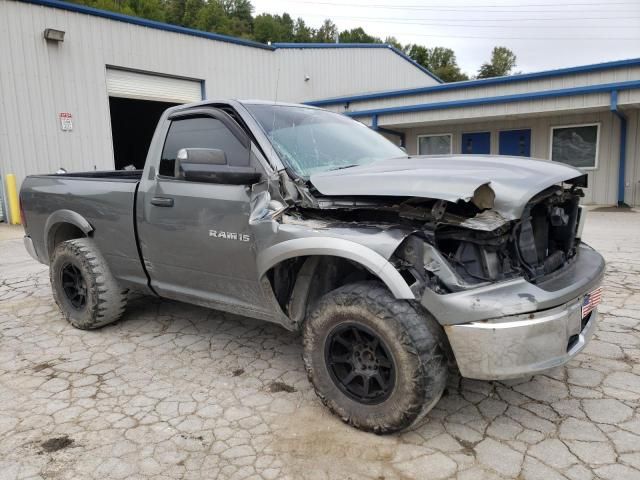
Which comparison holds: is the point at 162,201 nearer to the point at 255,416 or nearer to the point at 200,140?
the point at 200,140

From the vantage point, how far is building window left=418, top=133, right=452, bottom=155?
54.5 feet

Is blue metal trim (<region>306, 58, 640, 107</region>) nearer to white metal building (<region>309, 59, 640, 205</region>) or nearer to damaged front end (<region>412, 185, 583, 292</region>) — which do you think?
white metal building (<region>309, 59, 640, 205</region>)

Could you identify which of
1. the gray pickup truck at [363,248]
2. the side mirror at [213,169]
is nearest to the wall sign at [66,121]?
the gray pickup truck at [363,248]

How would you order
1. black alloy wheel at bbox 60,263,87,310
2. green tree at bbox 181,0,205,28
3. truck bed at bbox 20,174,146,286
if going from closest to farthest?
1. truck bed at bbox 20,174,146,286
2. black alloy wheel at bbox 60,263,87,310
3. green tree at bbox 181,0,205,28

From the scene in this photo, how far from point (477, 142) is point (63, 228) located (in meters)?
13.9

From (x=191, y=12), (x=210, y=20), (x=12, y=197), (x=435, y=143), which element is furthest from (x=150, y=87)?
(x=191, y=12)

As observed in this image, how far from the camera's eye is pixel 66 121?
12789 mm

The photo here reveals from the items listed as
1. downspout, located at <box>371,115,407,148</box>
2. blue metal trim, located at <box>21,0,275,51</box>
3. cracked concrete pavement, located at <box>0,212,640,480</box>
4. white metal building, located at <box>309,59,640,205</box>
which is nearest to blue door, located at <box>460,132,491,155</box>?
white metal building, located at <box>309,59,640,205</box>

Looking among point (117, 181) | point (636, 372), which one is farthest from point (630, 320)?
point (117, 181)

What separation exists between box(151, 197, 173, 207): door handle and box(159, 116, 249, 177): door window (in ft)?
0.69

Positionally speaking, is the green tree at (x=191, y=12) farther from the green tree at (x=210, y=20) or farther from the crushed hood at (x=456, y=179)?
the crushed hood at (x=456, y=179)

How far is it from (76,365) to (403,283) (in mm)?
2772

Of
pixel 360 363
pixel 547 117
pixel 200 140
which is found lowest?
pixel 360 363

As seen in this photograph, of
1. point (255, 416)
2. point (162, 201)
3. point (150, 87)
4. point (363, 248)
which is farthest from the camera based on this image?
point (150, 87)
